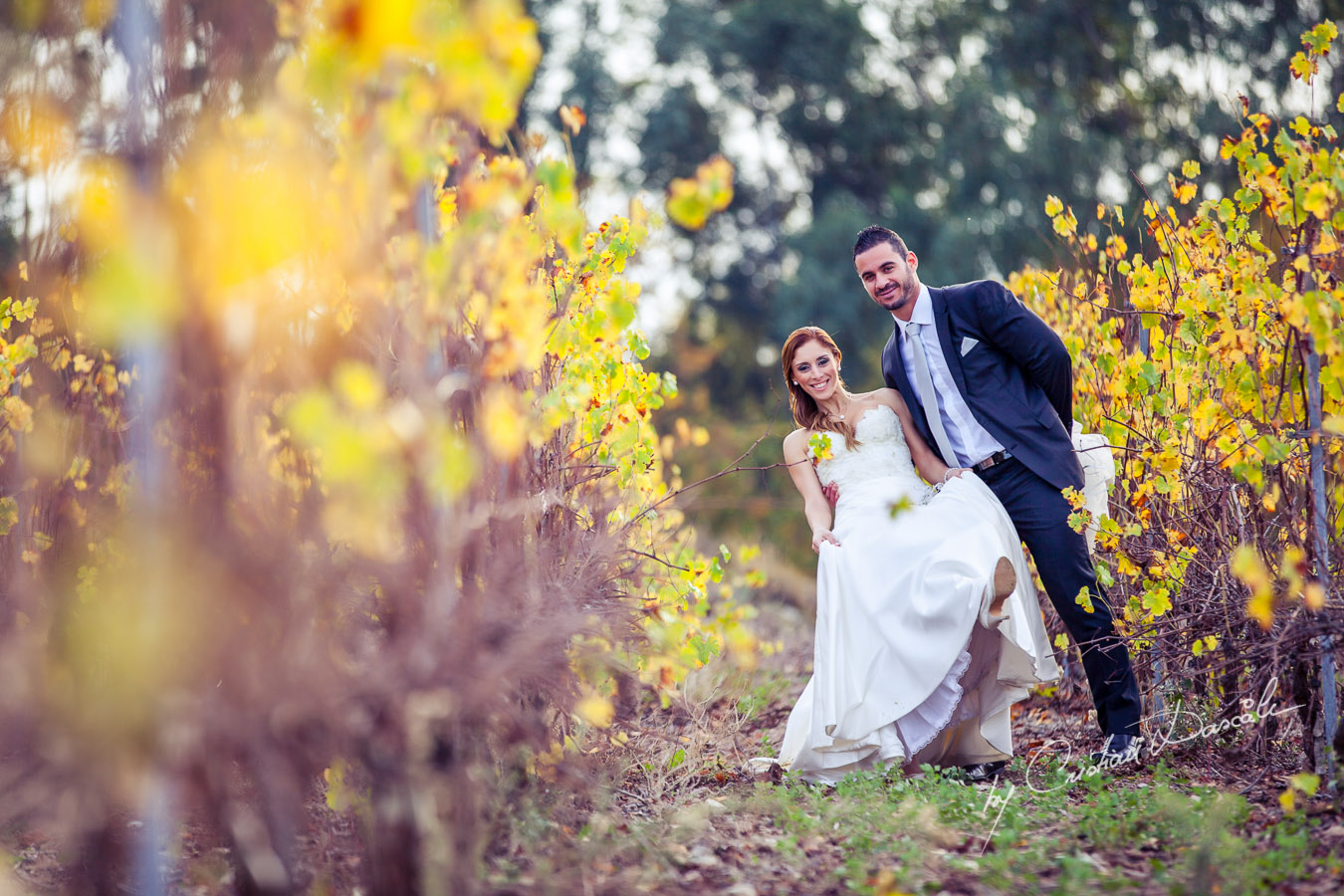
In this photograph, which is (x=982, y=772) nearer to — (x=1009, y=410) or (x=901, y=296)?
(x=1009, y=410)

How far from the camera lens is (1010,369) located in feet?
14.0

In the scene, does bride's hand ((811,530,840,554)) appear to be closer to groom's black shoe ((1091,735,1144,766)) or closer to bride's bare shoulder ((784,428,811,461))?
bride's bare shoulder ((784,428,811,461))

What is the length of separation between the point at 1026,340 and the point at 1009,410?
11.4 inches

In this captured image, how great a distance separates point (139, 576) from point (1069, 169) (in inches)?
694

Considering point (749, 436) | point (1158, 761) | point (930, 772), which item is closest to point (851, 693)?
point (930, 772)

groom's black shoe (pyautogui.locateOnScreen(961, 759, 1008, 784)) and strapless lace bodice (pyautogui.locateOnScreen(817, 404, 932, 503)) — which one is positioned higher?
strapless lace bodice (pyautogui.locateOnScreen(817, 404, 932, 503))

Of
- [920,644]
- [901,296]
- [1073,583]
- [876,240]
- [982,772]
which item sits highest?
[876,240]

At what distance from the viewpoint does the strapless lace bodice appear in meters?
4.53

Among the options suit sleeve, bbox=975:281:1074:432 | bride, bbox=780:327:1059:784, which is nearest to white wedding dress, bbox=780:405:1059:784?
bride, bbox=780:327:1059:784

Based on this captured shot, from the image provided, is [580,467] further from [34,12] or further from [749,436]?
[749,436]

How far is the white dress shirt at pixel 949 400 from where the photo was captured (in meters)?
4.29

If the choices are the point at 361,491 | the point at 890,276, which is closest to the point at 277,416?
the point at 361,491

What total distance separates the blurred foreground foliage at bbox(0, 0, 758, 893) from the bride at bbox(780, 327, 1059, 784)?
182cm

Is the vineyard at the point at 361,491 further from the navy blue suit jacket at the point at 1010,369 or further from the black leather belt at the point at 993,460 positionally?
the black leather belt at the point at 993,460
